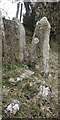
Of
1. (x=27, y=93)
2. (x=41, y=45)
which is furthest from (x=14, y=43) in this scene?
(x=27, y=93)

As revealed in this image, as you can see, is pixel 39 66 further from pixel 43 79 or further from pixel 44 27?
pixel 44 27

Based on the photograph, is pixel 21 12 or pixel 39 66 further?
pixel 21 12

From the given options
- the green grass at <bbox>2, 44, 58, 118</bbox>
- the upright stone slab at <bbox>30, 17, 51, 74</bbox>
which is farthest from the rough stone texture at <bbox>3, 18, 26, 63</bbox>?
the upright stone slab at <bbox>30, 17, 51, 74</bbox>

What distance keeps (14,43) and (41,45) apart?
70 centimetres

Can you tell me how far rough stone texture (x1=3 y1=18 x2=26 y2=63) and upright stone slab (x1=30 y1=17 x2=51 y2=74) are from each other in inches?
13.2

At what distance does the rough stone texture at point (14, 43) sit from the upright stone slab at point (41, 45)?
335 millimetres

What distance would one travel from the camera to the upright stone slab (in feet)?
24.5

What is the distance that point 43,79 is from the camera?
287 inches

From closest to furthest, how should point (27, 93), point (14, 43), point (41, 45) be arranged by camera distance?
point (27, 93) → point (41, 45) → point (14, 43)

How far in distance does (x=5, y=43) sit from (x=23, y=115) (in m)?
2.36

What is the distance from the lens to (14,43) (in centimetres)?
770

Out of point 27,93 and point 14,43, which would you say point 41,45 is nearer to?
point 14,43

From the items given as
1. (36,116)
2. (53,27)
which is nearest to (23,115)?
(36,116)

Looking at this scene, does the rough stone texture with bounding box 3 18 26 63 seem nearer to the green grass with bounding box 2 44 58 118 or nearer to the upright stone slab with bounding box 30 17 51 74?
the green grass with bounding box 2 44 58 118
